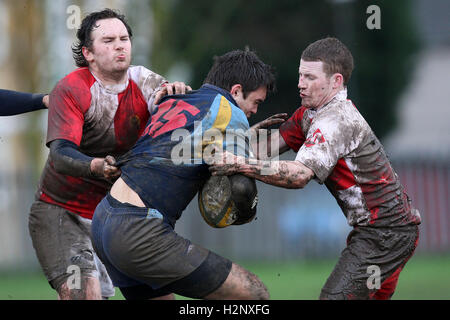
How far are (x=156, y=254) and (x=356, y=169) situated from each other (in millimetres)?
1663

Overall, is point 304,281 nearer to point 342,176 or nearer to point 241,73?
point 342,176

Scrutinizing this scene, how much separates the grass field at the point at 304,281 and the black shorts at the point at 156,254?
15.4 feet

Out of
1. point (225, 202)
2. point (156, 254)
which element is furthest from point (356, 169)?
point (156, 254)

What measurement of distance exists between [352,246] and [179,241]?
1.45 meters

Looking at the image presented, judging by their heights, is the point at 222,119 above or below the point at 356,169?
above

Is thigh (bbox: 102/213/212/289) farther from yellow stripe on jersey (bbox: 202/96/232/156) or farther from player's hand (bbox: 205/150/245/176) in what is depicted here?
yellow stripe on jersey (bbox: 202/96/232/156)

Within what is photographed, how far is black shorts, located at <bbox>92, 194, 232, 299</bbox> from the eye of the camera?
4.59 m

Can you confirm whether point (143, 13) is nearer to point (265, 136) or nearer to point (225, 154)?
point (265, 136)

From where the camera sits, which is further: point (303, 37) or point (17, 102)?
point (303, 37)

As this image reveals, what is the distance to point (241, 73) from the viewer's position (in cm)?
524

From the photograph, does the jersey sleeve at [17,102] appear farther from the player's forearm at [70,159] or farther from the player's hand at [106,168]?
the player's hand at [106,168]

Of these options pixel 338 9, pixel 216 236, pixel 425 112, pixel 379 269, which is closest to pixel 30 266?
pixel 216 236

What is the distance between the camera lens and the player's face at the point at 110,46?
18.2ft

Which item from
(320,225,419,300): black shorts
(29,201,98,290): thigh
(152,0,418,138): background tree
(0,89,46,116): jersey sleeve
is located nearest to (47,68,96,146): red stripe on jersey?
(0,89,46,116): jersey sleeve
